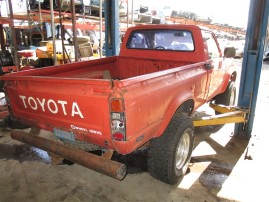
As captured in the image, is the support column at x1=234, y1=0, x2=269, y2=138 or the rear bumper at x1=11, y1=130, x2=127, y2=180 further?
the support column at x1=234, y1=0, x2=269, y2=138

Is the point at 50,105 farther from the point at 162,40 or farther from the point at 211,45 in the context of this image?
the point at 211,45

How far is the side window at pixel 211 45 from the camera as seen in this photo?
390cm

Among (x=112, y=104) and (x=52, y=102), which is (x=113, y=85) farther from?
(x=52, y=102)

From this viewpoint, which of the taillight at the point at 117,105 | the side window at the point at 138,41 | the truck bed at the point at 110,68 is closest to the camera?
the taillight at the point at 117,105

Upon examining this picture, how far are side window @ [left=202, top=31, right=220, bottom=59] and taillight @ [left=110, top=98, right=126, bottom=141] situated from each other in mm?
2417

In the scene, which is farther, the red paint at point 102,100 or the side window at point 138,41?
the side window at point 138,41

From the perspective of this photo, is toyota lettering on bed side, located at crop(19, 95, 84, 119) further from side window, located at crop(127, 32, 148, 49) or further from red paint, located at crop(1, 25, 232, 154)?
side window, located at crop(127, 32, 148, 49)

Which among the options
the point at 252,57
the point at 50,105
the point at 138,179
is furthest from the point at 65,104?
the point at 252,57

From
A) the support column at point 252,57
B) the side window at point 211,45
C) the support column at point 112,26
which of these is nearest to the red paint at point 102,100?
the side window at point 211,45

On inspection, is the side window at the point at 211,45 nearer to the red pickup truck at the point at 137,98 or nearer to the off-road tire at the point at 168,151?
the red pickup truck at the point at 137,98

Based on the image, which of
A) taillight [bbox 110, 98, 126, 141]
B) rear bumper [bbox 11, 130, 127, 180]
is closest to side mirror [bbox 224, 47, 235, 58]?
taillight [bbox 110, 98, 126, 141]

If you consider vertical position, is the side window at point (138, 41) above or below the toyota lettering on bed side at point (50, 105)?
above

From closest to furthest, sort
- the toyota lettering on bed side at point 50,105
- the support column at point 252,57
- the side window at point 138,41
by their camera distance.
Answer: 1. the toyota lettering on bed side at point 50,105
2. the support column at point 252,57
3. the side window at point 138,41

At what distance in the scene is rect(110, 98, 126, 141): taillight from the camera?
200cm
